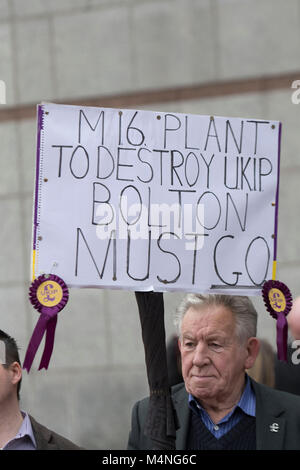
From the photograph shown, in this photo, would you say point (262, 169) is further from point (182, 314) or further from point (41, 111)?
point (41, 111)

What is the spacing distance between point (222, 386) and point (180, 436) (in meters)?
0.24

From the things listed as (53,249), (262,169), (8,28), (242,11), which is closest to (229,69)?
(242,11)

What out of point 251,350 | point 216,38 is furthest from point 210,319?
point 216,38

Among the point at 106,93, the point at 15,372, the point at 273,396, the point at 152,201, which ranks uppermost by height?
the point at 106,93

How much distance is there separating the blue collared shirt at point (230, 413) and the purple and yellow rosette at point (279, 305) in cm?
20

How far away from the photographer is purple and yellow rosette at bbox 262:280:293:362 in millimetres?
3418

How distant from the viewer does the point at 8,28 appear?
750 cm

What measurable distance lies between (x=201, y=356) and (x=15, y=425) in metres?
0.70

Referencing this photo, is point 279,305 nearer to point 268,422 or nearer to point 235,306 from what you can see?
point 235,306

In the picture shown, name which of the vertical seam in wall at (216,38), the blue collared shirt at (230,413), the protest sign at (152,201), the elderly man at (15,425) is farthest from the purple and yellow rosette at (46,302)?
the vertical seam in wall at (216,38)

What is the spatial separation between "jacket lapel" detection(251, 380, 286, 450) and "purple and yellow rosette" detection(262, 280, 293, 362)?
0.18 m

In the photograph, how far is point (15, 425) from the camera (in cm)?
320

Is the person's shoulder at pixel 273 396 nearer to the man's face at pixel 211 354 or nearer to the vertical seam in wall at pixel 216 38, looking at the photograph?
the man's face at pixel 211 354

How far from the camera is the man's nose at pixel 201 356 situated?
3.39 metres
